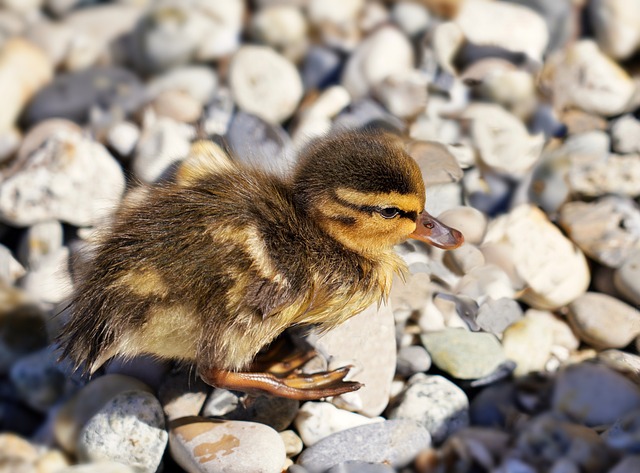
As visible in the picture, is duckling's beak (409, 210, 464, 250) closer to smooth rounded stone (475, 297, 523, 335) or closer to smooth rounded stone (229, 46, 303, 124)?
smooth rounded stone (475, 297, 523, 335)

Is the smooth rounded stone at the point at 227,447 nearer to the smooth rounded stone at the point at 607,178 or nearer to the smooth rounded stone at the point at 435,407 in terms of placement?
the smooth rounded stone at the point at 435,407

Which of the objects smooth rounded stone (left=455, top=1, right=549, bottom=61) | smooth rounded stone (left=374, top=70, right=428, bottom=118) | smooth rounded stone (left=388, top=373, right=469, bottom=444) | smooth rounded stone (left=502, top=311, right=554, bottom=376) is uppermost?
smooth rounded stone (left=455, top=1, right=549, bottom=61)

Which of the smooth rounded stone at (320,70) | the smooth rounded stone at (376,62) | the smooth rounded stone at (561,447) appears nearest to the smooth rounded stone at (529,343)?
the smooth rounded stone at (561,447)

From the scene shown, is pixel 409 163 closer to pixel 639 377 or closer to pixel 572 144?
pixel 639 377

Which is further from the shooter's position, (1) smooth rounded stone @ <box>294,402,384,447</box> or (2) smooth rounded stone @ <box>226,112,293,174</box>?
(2) smooth rounded stone @ <box>226,112,293,174</box>

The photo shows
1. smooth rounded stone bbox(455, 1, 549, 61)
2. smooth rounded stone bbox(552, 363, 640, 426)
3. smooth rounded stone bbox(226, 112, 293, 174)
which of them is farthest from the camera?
smooth rounded stone bbox(455, 1, 549, 61)

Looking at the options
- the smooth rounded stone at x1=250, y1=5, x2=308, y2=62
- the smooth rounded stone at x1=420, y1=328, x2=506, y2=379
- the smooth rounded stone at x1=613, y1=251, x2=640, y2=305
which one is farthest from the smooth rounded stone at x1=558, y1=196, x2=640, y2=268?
the smooth rounded stone at x1=250, y1=5, x2=308, y2=62

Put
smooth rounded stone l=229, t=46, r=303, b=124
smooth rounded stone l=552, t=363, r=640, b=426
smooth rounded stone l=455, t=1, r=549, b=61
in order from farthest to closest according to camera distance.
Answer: smooth rounded stone l=455, t=1, r=549, b=61
smooth rounded stone l=229, t=46, r=303, b=124
smooth rounded stone l=552, t=363, r=640, b=426
